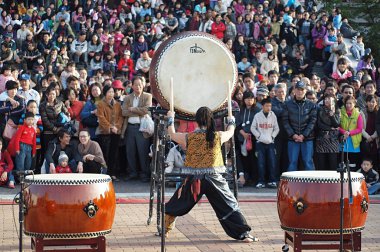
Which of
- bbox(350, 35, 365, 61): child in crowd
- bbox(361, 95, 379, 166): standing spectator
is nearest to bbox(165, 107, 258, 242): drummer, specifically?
bbox(361, 95, 379, 166): standing spectator

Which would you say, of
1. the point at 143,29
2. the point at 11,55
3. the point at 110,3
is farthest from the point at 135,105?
the point at 110,3

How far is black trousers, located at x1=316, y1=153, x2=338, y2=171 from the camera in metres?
15.2

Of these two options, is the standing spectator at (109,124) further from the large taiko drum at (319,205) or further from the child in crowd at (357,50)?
the child in crowd at (357,50)

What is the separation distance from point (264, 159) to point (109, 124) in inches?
109

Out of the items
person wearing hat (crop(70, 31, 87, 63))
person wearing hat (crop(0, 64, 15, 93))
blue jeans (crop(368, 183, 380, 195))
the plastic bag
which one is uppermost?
person wearing hat (crop(70, 31, 87, 63))

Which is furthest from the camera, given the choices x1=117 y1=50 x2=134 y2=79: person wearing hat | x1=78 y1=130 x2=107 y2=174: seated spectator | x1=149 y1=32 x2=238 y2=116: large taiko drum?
x1=117 y1=50 x2=134 y2=79: person wearing hat

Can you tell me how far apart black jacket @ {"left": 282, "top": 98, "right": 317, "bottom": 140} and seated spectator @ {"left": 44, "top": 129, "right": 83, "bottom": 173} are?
361cm

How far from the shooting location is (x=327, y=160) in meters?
15.2

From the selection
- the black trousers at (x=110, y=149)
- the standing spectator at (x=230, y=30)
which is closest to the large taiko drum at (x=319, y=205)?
the black trousers at (x=110, y=149)

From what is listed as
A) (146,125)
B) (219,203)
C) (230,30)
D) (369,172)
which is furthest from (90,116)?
(230,30)

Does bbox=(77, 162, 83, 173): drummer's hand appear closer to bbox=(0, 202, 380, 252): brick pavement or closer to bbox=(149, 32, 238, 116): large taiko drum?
bbox=(0, 202, 380, 252): brick pavement

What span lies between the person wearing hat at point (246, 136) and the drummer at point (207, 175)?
488 cm

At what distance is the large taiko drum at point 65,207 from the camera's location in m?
8.91

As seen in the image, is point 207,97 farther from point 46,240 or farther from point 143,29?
point 143,29
